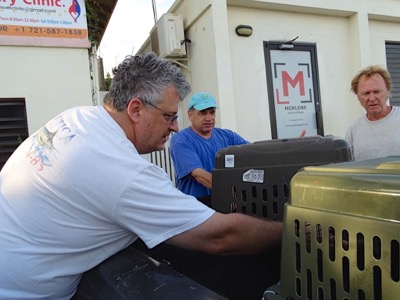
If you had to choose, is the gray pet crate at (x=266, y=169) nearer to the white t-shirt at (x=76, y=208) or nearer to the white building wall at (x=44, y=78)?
the white t-shirt at (x=76, y=208)

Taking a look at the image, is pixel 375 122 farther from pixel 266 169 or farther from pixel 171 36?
pixel 171 36

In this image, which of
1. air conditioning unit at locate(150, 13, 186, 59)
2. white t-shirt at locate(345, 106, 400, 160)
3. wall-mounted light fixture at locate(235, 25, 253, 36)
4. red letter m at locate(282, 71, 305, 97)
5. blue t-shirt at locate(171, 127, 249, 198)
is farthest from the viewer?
red letter m at locate(282, 71, 305, 97)

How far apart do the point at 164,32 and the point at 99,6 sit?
1362mm

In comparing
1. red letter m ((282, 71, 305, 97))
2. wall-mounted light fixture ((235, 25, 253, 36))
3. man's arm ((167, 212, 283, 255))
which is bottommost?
man's arm ((167, 212, 283, 255))

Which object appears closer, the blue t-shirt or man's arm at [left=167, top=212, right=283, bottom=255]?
man's arm at [left=167, top=212, right=283, bottom=255]

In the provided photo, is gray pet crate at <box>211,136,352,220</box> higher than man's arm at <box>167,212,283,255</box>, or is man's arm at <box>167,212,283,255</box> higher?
gray pet crate at <box>211,136,352,220</box>

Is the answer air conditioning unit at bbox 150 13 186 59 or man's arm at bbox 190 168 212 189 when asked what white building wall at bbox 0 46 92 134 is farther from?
man's arm at bbox 190 168 212 189

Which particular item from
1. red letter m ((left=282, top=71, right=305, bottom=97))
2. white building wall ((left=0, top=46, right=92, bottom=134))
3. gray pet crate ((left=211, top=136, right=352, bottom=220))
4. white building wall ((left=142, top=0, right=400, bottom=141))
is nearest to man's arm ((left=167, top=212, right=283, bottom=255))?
gray pet crate ((left=211, top=136, right=352, bottom=220))

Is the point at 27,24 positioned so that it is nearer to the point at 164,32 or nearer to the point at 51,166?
the point at 164,32

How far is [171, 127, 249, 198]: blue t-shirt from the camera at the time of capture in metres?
2.42

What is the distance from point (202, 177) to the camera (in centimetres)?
229

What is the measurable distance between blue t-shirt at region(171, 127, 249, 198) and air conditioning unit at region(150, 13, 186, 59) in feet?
8.10

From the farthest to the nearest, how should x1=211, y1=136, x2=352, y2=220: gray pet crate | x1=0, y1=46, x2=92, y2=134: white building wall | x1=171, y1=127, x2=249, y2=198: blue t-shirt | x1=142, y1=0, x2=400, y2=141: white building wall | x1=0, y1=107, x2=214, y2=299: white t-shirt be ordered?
x1=142, y1=0, x2=400, y2=141: white building wall
x1=0, y1=46, x2=92, y2=134: white building wall
x1=171, y1=127, x2=249, y2=198: blue t-shirt
x1=211, y1=136, x2=352, y2=220: gray pet crate
x1=0, y1=107, x2=214, y2=299: white t-shirt

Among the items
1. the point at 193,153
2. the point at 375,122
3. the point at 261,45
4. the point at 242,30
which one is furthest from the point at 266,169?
the point at 261,45
